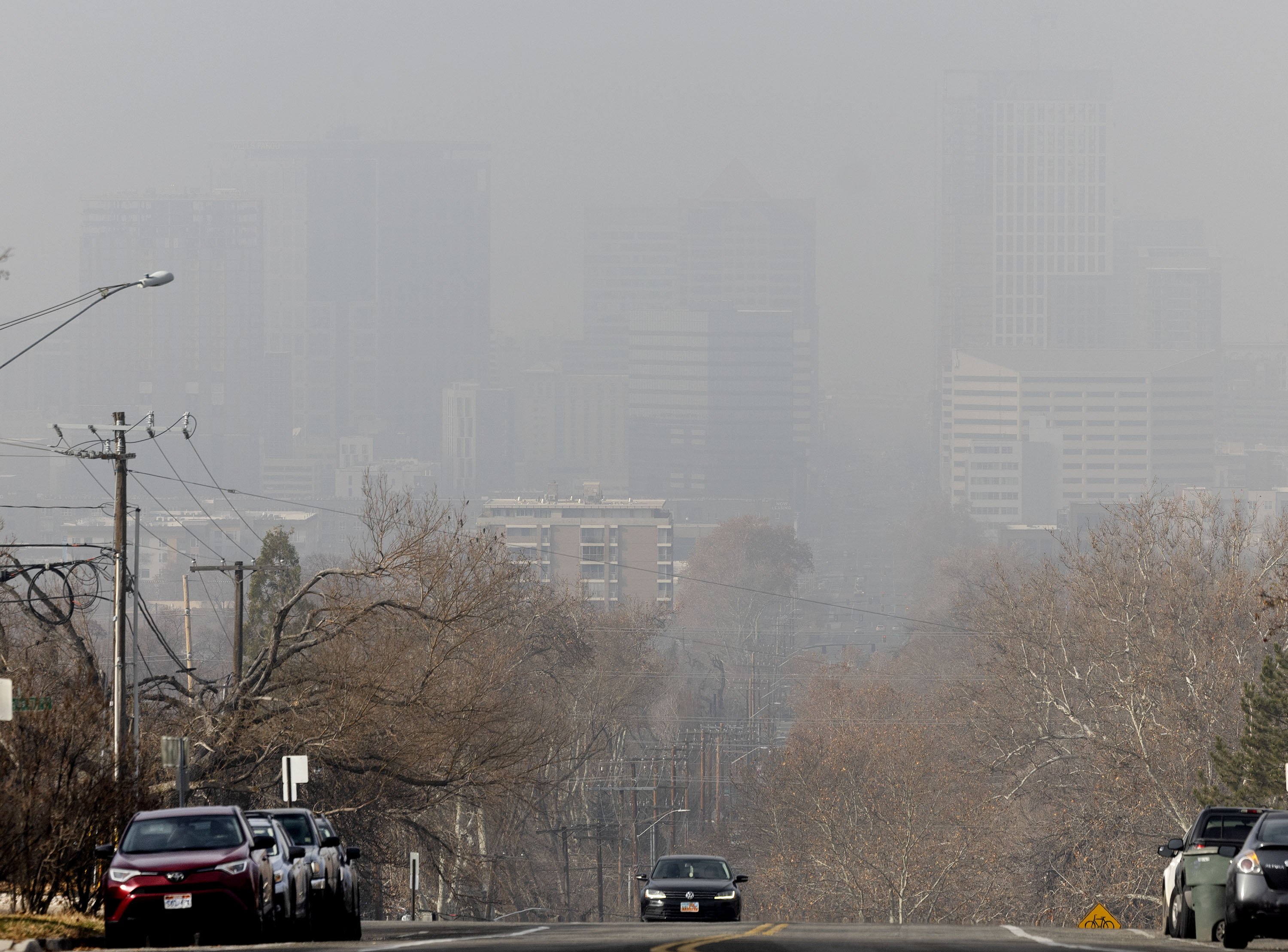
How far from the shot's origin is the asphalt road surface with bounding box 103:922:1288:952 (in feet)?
59.8

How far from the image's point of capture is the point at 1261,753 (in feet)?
146

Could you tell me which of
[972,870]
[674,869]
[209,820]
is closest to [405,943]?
[209,820]

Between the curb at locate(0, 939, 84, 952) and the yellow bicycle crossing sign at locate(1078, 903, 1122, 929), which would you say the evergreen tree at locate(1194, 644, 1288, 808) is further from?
the curb at locate(0, 939, 84, 952)

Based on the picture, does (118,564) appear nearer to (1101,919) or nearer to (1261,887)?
(1261,887)

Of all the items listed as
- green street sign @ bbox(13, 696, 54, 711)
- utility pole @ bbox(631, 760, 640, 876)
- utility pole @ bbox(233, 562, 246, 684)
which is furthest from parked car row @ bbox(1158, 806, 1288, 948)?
utility pole @ bbox(631, 760, 640, 876)

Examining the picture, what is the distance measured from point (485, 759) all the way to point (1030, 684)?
83.2ft

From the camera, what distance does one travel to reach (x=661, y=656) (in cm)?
16662

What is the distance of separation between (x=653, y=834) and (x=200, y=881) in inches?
2946

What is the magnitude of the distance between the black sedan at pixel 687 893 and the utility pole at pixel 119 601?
9.86m

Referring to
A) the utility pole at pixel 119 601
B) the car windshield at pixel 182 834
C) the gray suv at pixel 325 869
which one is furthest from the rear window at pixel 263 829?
the utility pole at pixel 119 601

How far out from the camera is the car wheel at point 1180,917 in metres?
20.9

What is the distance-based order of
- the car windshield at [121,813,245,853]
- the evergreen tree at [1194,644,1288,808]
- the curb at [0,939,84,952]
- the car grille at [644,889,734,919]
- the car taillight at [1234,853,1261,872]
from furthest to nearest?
the evergreen tree at [1194,644,1288,808], the car grille at [644,889,734,919], the car windshield at [121,813,245,853], the curb at [0,939,84,952], the car taillight at [1234,853,1261,872]

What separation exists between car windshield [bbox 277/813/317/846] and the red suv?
368cm

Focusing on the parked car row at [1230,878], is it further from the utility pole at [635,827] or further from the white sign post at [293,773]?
the utility pole at [635,827]
